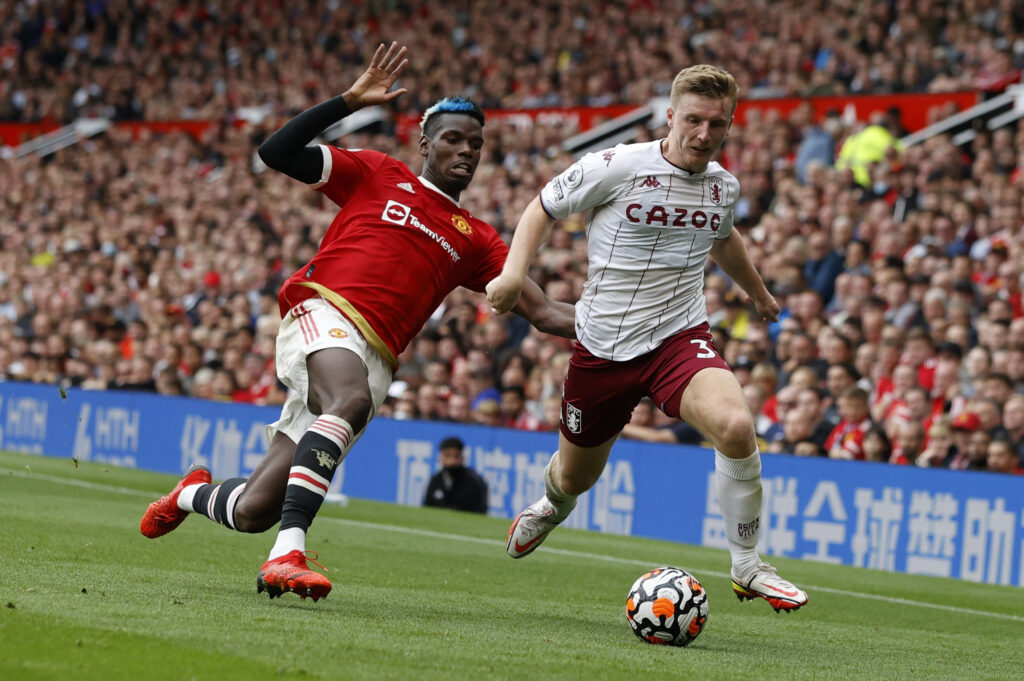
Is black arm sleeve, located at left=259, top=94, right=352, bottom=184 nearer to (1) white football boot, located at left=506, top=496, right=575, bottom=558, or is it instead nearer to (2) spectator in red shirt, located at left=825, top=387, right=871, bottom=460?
(1) white football boot, located at left=506, top=496, right=575, bottom=558

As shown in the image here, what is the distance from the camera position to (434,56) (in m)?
24.4

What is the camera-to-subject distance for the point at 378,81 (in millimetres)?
6422

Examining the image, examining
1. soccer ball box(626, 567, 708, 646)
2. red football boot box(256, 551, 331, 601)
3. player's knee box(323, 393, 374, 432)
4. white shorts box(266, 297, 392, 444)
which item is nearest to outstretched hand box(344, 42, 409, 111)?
white shorts box(266, 297, 392, 444)

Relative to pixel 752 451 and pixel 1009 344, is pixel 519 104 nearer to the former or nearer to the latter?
pixel 1009 344

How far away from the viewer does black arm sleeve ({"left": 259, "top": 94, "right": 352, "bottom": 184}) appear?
20.4ft

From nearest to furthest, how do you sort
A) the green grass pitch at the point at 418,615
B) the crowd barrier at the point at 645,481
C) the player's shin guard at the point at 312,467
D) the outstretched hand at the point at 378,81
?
the green grass pitch at the point at 418,615 < the player's shin guard at the point at 312,467 < the outstretched hand at the point at 378,81 < the crowd barrier at the point at 645,481

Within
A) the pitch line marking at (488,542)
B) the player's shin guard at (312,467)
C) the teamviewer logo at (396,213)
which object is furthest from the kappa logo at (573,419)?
the pitch line marking at (488,542)

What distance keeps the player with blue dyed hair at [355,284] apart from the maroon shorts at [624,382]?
0.29 metres

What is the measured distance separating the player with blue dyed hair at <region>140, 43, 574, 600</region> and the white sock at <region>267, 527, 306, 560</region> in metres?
0.16

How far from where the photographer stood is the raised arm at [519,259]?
5.90 meters

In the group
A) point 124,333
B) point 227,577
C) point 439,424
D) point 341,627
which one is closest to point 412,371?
point 439,424

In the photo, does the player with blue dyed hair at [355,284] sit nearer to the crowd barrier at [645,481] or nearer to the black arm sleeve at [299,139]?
the black arm sleeve at [299,139]

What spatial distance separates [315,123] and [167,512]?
78.9 inches

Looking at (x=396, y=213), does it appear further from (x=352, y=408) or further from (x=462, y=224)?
(x=352, y=408)
